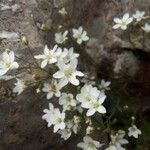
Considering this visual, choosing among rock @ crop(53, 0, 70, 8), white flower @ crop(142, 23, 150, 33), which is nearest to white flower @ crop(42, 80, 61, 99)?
white flower @ crop(142, 23, 150, 33)

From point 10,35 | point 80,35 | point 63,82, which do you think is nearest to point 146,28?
point 80,35

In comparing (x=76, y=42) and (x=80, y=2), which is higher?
(x=80, y=2)

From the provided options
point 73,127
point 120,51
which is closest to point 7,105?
point 73,127

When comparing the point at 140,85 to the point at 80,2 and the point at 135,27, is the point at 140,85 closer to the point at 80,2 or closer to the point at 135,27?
the point at 135,27

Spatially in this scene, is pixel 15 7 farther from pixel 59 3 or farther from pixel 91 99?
pixel 91 99

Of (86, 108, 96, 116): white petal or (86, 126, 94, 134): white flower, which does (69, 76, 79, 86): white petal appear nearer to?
(86, 108, 96, 116): white petal

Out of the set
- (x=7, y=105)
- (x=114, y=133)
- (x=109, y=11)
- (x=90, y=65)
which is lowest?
(x=114, y=133)

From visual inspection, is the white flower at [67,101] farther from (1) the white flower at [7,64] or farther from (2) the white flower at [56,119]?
(1) the white flower at [7,64]
